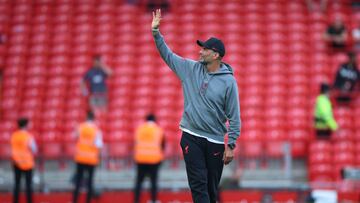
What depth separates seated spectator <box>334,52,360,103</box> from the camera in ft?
53.6

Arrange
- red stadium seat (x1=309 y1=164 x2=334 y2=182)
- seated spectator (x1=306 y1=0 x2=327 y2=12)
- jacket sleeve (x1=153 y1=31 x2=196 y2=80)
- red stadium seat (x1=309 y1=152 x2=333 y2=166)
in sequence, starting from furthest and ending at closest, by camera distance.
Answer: seated spectator (x1=306 y1=0 x2=327 y2=12) → red stadium seat (x1=309 y1=152 x2=333 y2=166) → red stadium seat (x1=309 y1=164 x2=334 y2=182) → jacket sleeve (x1=153 y1=31 x2=196 y2=80)

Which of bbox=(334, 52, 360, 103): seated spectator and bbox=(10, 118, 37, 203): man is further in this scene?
bbox=(334, 52, 360, 103): seated spectator

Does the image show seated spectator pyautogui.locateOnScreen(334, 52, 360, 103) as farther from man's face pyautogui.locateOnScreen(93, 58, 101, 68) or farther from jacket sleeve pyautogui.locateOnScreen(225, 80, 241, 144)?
jacket sleeve pyautogui.locateOnScreen(225, 80, 241, 144)

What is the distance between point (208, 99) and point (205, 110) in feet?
0.33

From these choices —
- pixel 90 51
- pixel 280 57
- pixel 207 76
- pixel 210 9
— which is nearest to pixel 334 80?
pixel 280 57

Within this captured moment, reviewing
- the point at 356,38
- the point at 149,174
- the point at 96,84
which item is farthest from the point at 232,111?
the point at 356,38

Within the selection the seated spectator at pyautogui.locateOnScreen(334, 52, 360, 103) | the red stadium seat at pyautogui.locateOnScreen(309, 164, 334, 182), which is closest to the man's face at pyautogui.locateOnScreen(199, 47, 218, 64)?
the red stadium seat at pyautogui.locateOnScreen(309, 164, 334, 182)

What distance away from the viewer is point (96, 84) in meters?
16.7

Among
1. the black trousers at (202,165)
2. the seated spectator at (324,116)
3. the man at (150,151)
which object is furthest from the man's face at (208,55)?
the seated spectator at (324,116)

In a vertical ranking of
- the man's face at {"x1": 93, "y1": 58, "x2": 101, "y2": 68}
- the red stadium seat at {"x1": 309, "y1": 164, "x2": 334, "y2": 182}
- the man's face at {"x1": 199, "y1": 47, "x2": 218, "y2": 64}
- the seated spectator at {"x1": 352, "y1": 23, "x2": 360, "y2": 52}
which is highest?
the seated spectator at {"x1": 352, "y1": 23, "x2": 360, "y2": 52}

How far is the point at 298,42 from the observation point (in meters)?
18.1

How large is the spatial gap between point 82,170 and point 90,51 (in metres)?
5.73

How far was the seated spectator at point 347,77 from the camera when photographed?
16344mm

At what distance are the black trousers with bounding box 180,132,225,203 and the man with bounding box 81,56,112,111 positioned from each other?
9.43 metres
